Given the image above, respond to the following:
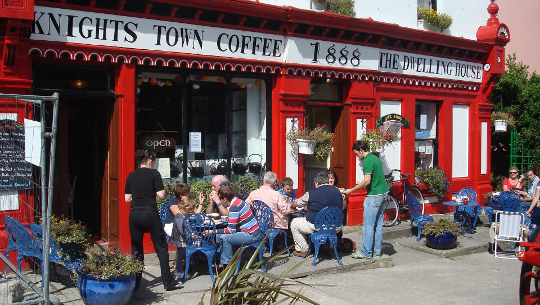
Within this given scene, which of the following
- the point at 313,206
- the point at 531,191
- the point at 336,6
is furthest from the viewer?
the point at 336,6

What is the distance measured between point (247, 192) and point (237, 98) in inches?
73.5

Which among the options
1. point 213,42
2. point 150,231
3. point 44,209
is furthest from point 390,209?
point 44,209

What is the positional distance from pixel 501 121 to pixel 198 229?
35.3 feet

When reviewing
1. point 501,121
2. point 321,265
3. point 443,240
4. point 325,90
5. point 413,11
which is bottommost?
point 321,265

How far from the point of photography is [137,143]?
848 cm

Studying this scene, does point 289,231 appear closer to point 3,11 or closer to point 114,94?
point 114,94

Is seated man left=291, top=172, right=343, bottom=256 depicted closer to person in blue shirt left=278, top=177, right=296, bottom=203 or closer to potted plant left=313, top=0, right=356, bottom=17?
person in blue shirt left=278, top=177, right=296, bottom=203

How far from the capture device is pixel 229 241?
276 inches

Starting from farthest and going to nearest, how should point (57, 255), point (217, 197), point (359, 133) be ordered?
point (359, 133), point (217, 197), point (57, 255)

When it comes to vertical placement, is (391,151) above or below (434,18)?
below

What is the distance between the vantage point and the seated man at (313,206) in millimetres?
7941

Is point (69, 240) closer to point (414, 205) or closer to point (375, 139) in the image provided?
point (414, 205)

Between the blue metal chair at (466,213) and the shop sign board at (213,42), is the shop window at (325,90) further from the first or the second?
the blue metal chair at (466,213)

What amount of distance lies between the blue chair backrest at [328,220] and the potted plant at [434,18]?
7.08 m
